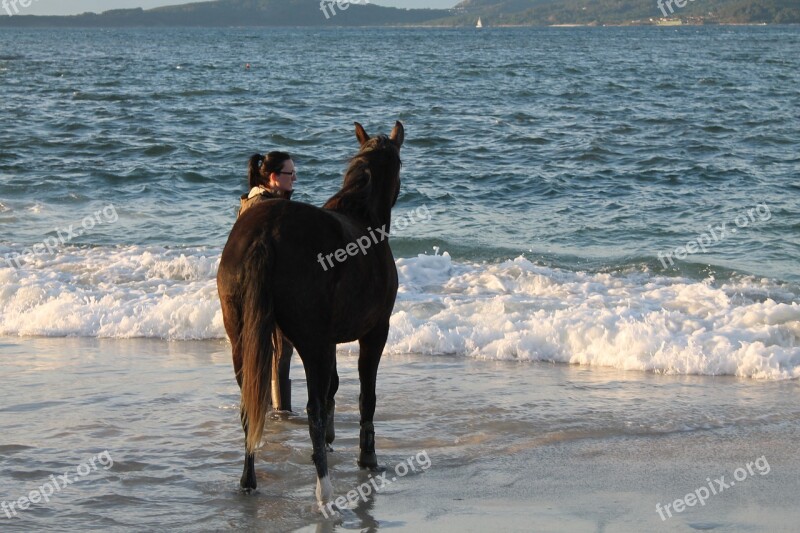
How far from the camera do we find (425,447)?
19.8 ft

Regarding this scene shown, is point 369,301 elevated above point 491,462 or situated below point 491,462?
above

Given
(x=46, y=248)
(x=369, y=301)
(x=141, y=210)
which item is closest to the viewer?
(x=369, y=301)

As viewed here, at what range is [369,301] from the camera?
5254 mm

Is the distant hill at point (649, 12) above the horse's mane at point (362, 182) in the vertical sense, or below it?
above

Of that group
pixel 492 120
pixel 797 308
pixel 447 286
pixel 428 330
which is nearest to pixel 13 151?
pixel 492 120

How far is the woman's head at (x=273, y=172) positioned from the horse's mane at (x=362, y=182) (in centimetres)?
49

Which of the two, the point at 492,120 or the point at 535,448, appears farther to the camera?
the point at 492,120

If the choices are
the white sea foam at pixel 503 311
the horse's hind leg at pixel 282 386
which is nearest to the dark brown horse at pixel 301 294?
the horse's hind leg at pixel 282 386

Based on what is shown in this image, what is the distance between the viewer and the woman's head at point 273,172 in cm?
601

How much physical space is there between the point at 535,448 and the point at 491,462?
1.22ft

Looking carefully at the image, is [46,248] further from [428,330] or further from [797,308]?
[797,308]

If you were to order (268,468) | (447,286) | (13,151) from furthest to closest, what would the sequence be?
(13,151)
(447,286)
(268,468)

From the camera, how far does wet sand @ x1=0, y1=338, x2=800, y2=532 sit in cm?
489

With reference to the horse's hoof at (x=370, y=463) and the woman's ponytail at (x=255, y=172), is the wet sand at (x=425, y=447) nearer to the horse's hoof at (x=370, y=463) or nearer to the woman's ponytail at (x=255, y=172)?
the horse's hoof at (x=370, y=463)
